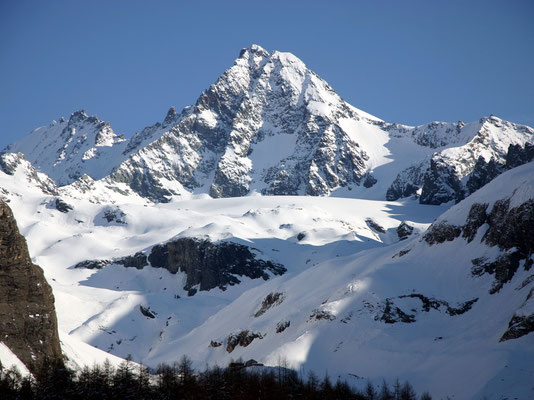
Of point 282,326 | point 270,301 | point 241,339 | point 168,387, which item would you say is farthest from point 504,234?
point 168,387

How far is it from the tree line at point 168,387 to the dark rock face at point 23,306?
284 centimetres

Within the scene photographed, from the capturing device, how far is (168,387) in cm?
7181

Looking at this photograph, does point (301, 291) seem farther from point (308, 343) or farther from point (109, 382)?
point (109, 382)

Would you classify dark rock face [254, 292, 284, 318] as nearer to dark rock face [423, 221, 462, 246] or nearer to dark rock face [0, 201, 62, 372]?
dark rock face [423, 221, 462, 246]

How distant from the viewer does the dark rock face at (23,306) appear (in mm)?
75812

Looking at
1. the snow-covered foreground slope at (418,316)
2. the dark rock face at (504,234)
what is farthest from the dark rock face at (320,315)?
the dark rock face at (504,234)

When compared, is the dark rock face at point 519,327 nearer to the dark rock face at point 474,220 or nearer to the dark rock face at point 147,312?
the dark rock face at point 474,220

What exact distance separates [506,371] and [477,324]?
17.1m

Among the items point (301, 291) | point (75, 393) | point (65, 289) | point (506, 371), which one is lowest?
point (506, 371)

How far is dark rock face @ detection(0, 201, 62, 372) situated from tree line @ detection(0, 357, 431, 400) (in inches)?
112

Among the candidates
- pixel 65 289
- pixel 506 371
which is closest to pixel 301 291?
pixel 506 371

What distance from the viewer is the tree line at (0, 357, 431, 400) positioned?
67688 mm

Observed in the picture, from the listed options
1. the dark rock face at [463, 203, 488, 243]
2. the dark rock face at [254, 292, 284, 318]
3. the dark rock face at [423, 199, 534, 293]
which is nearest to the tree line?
the dark rock face at [423, 199, 534, 293]

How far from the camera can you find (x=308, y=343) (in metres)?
96.9
